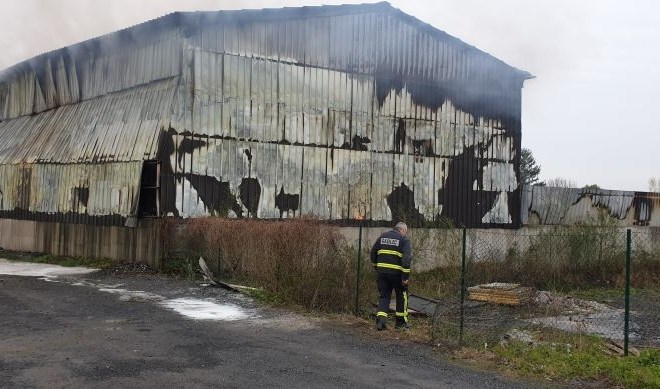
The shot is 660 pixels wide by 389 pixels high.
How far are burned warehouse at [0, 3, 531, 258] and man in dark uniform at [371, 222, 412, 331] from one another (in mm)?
7985

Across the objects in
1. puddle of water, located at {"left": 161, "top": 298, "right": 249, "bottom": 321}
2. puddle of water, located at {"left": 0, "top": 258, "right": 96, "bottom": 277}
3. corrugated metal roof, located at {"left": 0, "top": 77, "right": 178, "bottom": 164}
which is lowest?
puddle of water, located at {"left": 0, "top": 258, "right": 96, "bottom": 277}

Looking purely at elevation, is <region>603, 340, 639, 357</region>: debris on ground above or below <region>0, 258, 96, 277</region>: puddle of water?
above

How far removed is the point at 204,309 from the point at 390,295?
342 centimetres

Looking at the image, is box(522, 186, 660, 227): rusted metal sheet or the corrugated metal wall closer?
the corrugated metal wall

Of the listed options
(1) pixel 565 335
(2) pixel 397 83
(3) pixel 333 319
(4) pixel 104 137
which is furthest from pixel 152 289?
(2) pixel 397 83

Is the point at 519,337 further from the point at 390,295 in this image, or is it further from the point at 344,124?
the point at 344,124

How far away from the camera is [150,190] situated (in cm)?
1703

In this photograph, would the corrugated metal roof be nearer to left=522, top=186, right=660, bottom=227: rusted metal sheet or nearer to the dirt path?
the dirt path

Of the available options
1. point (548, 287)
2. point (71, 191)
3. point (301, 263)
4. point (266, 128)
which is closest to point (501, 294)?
point (548, 287)

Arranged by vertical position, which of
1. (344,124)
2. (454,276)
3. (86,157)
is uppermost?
(344,124)

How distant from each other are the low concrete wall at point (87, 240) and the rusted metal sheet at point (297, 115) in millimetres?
1169

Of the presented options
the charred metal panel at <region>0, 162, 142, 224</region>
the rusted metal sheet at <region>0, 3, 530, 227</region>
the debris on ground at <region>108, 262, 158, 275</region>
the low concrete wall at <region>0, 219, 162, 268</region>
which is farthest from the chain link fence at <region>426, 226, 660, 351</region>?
the charred metal panel at <region>0, 162, 142, 224</region>

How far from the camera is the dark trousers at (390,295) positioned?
9.90 meters

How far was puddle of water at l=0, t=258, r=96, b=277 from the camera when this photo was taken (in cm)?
1630
